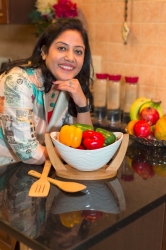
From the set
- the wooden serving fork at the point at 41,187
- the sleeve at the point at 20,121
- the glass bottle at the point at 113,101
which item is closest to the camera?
the wooden serving fork at the point at 41,187

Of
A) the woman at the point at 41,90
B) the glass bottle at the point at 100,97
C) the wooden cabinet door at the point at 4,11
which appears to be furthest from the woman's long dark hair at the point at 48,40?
the wooden cabinet door at the point at 4,11

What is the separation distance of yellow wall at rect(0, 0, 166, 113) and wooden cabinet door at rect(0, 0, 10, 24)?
0.42 meters

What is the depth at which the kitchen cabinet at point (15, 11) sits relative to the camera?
2115mm

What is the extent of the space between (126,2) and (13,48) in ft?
3.36

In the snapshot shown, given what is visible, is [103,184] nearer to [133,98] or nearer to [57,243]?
[57,243]

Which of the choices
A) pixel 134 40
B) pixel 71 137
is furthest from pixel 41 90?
pixel 134 40

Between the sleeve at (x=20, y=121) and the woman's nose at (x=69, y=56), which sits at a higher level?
the woman's nose at (x=69, y=56)

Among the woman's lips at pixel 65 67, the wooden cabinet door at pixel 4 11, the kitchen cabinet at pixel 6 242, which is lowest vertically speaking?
the kitchen cabinet at pixel 6 242

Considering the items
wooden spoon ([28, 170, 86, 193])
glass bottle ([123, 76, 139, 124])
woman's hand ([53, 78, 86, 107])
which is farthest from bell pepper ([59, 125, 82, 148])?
glass bottle ([123, 76, 139, 124])

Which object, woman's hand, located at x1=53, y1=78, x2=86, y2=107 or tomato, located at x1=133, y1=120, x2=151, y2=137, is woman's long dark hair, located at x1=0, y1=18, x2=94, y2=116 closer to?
woman's hand, located at x1=53, y1=78, x2=86, y2=107

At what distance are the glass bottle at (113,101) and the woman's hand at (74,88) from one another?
49 centimetres

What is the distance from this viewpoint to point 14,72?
1336mm

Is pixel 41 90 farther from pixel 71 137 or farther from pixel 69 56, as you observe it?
pixel 71 137

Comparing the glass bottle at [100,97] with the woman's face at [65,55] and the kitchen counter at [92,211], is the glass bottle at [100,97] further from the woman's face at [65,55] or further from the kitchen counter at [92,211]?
the kitchen counter at [92,211]
